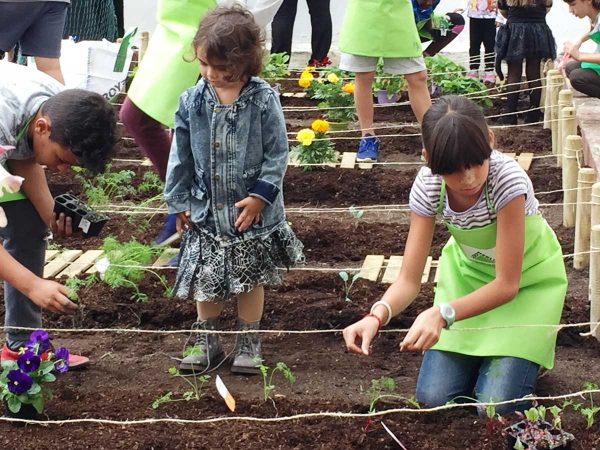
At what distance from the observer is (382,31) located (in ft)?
18.9

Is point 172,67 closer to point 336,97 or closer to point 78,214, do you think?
point 78,214

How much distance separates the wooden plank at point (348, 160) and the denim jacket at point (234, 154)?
239cm

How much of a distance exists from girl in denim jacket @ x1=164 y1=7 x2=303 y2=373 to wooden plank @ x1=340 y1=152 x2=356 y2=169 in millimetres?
2381

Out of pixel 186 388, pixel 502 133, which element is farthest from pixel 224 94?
pixel 502 133

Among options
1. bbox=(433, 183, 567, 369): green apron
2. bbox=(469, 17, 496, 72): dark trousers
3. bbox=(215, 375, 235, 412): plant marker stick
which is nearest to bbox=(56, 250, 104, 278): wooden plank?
bbox=(215, 375, 235, 412): plant marker stick

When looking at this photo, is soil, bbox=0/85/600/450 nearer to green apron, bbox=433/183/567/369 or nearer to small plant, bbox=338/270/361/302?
small plant, bbox=338/270/361/302

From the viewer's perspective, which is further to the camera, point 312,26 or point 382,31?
point 312,26

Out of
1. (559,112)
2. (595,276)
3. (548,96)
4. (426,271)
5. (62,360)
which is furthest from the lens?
(548,96)

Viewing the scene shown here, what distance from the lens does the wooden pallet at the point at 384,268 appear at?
4.12 m

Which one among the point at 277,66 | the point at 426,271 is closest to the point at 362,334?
the point at 426,271

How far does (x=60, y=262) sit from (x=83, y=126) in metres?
1.67

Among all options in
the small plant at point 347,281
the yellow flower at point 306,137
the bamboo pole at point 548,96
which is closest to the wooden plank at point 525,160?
the bamboo pole at point 548,96

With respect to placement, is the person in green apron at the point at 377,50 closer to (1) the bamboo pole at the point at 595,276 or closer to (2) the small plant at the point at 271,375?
(1) the bamboo pole at the point at 595,276

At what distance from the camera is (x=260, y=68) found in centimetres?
334
